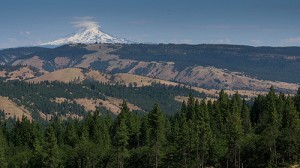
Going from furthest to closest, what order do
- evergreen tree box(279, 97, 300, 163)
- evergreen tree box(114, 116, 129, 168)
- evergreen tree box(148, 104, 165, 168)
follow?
evergreen tree box(148, 104, 165, 168), evergreen tree box(279, 97, 300, 163), evergreen tree box(114, 116, 129, 168)

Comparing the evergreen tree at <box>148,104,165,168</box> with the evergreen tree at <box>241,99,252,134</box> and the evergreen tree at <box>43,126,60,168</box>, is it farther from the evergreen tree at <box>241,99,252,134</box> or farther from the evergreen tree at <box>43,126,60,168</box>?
the evergreen tree at <box>241,99,252,134</box>

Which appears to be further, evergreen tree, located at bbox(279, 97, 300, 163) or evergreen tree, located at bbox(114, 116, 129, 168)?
evergreen tree, located at bbox(279, 97, 300, 163)

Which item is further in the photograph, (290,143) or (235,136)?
(290,143)

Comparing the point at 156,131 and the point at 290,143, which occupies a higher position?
the point at 156,131

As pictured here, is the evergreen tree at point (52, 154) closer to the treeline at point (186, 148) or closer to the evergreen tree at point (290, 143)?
the treeline at point (186, 148)

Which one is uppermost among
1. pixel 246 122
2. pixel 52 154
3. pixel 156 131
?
pixel 156 131

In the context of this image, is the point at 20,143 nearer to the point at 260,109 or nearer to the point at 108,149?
the point at 108,149

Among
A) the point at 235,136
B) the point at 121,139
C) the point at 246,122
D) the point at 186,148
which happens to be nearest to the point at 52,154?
the point at 121,139

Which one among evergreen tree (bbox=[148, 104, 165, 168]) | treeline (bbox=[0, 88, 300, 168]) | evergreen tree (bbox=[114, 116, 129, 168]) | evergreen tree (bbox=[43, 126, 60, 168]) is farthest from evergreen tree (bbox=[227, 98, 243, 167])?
evergreen tree (bbox=[43, 126, 60, 168])

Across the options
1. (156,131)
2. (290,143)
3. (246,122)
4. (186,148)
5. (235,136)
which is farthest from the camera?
Answer: (246,122)

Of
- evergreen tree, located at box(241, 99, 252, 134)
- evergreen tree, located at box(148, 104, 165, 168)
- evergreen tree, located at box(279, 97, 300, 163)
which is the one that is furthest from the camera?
evergreen tree, located at box(241, 99, 252, 134)

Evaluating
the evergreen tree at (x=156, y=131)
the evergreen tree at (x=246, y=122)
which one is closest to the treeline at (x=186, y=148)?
the evergreen tree at (x=156, y=131)

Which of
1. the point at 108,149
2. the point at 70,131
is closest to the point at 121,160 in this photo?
the point at 108,149

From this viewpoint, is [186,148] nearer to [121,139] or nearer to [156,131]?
[156,131]
